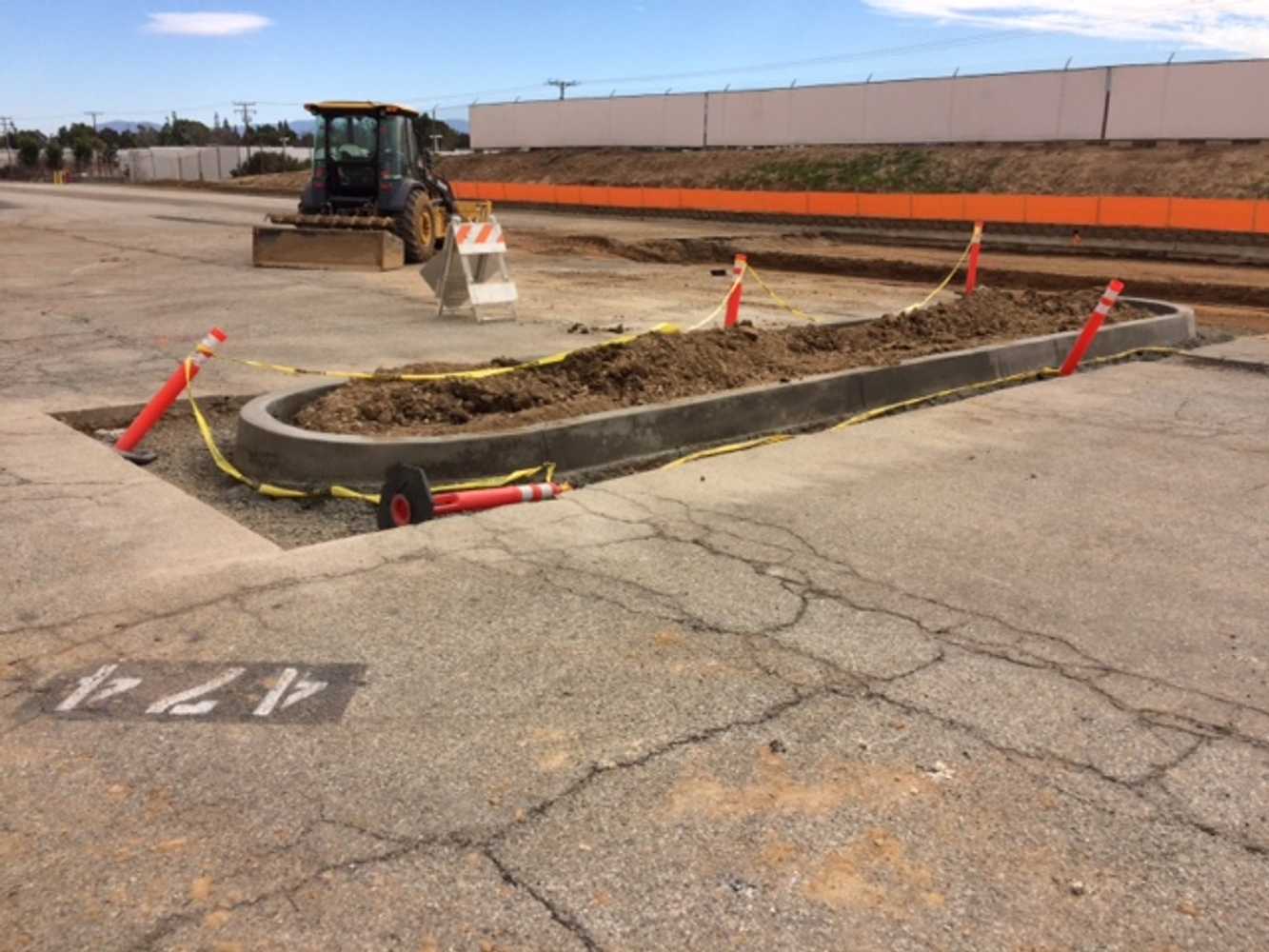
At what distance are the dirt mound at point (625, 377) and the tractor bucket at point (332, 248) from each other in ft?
34.7

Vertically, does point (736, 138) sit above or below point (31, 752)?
above

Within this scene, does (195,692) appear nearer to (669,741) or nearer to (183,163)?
(669,741)

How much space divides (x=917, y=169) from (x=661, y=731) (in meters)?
45.7

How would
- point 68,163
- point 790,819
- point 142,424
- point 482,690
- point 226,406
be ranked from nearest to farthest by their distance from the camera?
point 790,819 < point 482,690 < point 142,424 < point 226,406 < point 68,163

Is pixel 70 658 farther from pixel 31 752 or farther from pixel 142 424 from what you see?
pixel 142 424

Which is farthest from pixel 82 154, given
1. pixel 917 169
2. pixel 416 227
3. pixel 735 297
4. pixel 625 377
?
pixel 625 377

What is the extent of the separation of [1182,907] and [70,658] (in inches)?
151

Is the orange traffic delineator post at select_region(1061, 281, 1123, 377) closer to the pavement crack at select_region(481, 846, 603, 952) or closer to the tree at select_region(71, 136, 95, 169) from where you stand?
the pavement crack at select_region(481, 846, 603, 952)

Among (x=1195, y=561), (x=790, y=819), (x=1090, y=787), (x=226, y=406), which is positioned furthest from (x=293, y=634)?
(x=226, y=406)

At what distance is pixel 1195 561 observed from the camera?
5680 millimetres

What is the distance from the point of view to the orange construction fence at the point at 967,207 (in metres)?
26.0

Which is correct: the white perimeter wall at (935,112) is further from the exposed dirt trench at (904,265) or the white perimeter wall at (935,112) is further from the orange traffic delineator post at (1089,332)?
the orange traffic delineator post at (1089,332)

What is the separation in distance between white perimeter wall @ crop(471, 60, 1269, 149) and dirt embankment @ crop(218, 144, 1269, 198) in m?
0.72

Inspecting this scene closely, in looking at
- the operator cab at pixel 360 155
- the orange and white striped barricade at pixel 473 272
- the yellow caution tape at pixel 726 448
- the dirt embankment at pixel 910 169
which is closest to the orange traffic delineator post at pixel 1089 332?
the yellow caution tape at pixel 726 448
